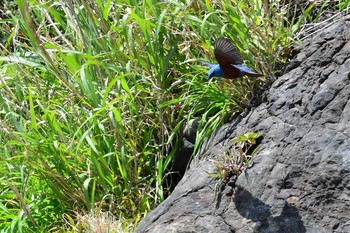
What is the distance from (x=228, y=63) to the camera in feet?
11.2

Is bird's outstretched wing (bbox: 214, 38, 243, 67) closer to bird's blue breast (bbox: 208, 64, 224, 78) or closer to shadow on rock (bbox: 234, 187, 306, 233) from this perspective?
bird's blue breast (bbox: 208, 64, 224, 78)

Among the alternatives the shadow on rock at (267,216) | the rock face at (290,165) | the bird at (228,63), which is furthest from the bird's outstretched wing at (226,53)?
the shadow on rock at (267,216)

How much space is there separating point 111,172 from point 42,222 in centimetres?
47

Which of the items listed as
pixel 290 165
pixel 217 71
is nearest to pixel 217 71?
pixel 217 71

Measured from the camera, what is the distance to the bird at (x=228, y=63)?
3.35 metres

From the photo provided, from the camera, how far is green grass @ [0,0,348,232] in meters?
3.81

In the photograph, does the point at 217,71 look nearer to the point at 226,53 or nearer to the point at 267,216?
the point at 226,53

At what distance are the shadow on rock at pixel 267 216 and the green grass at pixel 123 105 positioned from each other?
0.61m

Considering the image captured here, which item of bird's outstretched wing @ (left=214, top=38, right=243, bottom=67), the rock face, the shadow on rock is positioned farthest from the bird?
the shadow on rock

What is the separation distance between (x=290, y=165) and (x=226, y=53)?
1.89 feet

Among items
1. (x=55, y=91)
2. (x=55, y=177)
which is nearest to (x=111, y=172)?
Result: (x=55, y=177)

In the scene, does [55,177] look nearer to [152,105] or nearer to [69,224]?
[69,224]

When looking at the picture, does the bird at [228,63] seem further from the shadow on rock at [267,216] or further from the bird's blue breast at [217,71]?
the shadow on rock at [267,216]

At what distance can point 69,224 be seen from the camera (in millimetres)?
3867
